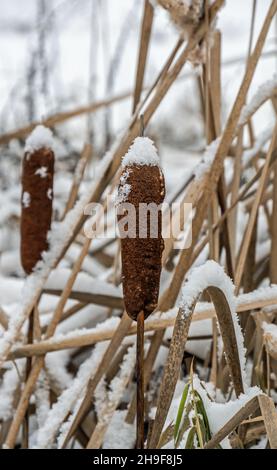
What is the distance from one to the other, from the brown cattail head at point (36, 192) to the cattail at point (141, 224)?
1.05 feet

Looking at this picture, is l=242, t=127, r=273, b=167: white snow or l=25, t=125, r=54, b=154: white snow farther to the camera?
l=242, t=127, r=273, b=167: white snow

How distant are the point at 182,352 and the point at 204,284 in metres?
0.08

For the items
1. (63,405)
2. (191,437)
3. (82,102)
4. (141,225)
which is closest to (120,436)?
(63,405)

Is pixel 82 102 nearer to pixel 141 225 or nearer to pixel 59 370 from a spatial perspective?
pixel 59 370

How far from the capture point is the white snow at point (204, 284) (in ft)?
2.67

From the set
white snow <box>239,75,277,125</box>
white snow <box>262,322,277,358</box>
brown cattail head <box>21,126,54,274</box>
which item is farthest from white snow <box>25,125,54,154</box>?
white snow <box>262,322,277,358</box>

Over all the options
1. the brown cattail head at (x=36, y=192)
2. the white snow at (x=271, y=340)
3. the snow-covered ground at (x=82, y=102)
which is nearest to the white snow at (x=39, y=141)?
the brown cattail head at (x=36, y=192)

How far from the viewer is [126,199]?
28.2 inches

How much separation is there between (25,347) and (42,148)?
328 millimetres

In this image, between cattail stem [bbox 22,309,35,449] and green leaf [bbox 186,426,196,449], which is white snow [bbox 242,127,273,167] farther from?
green leaf [bbox 186,426,196,449]

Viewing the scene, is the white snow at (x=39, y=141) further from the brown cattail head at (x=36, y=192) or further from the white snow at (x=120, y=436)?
the white snow at (x=120, y=436)

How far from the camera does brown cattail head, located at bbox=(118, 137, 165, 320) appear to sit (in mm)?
713

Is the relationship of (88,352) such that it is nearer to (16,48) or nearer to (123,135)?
(123,135)
